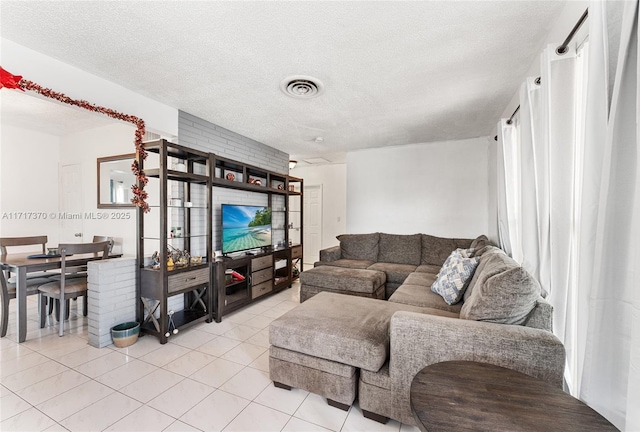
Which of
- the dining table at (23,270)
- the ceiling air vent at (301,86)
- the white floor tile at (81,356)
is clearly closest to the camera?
the white floor tile at (81,356)

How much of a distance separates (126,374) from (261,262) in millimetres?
1944

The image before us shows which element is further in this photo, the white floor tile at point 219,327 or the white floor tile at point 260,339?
the white floor tile at point 219,327

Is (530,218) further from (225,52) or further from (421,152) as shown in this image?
(421,152)

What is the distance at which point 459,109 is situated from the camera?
3.09 meters

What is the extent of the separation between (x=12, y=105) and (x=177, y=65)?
113 inches

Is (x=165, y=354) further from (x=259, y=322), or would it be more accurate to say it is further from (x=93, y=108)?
(x=93, y=108)

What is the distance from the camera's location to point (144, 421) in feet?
5.26

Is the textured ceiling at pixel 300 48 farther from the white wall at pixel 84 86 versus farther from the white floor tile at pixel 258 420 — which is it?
the white floor tile at pixel 258 420

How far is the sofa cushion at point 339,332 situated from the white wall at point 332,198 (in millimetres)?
4199

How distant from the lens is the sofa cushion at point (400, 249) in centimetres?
429

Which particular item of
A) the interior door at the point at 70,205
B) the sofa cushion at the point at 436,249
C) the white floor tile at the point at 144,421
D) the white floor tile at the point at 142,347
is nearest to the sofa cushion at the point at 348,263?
the sofa cushion at the point at 436,249

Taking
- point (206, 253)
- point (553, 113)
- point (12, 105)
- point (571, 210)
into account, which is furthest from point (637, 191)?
point (12, 105)

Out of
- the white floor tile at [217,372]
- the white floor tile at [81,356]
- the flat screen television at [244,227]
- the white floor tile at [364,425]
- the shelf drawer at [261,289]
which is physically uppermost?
the flat screen television at [244,227]

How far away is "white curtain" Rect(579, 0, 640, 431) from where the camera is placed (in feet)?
3.02
